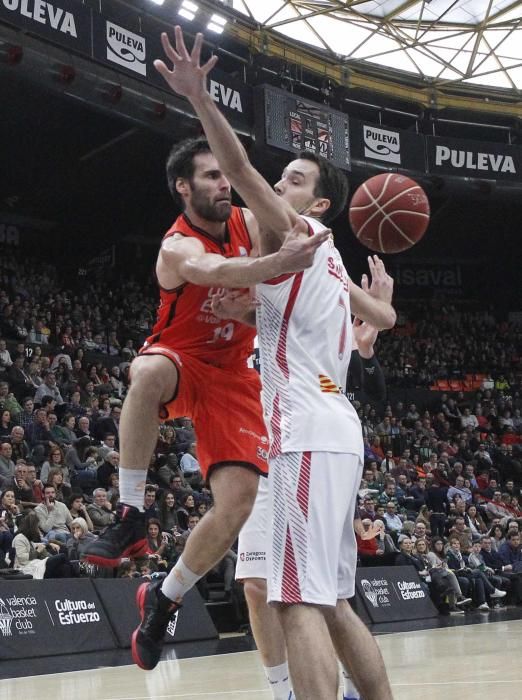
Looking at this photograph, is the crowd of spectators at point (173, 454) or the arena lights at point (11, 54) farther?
the arena lights at point (11, 54)

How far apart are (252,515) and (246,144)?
1610 cm

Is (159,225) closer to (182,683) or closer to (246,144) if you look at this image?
(246,144)

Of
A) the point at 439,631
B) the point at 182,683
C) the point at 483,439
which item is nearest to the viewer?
the point at 182,683

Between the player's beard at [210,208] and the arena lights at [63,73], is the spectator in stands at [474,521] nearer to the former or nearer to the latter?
the arena lights at [63,73]

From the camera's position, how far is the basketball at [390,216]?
19.5 ft

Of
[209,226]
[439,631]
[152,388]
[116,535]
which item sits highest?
[209,226]

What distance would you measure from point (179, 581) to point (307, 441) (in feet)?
3.99

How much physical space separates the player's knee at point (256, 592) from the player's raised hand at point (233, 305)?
1376mm

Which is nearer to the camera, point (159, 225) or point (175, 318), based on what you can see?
point (175, 318)

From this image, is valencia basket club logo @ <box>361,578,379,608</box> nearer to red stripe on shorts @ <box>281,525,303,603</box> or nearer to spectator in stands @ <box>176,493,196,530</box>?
spectator in stands @ <box>176,493,196,530</box>

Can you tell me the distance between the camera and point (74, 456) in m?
13.9

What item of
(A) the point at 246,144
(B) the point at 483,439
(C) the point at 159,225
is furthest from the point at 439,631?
(C) the point at 159,225

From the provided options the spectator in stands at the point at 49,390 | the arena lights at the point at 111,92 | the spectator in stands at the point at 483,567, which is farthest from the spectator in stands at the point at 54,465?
the arena lights at the point at 111,92

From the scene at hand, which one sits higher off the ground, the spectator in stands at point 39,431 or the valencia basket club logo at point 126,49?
the valencia basket club logo at point 126,49
